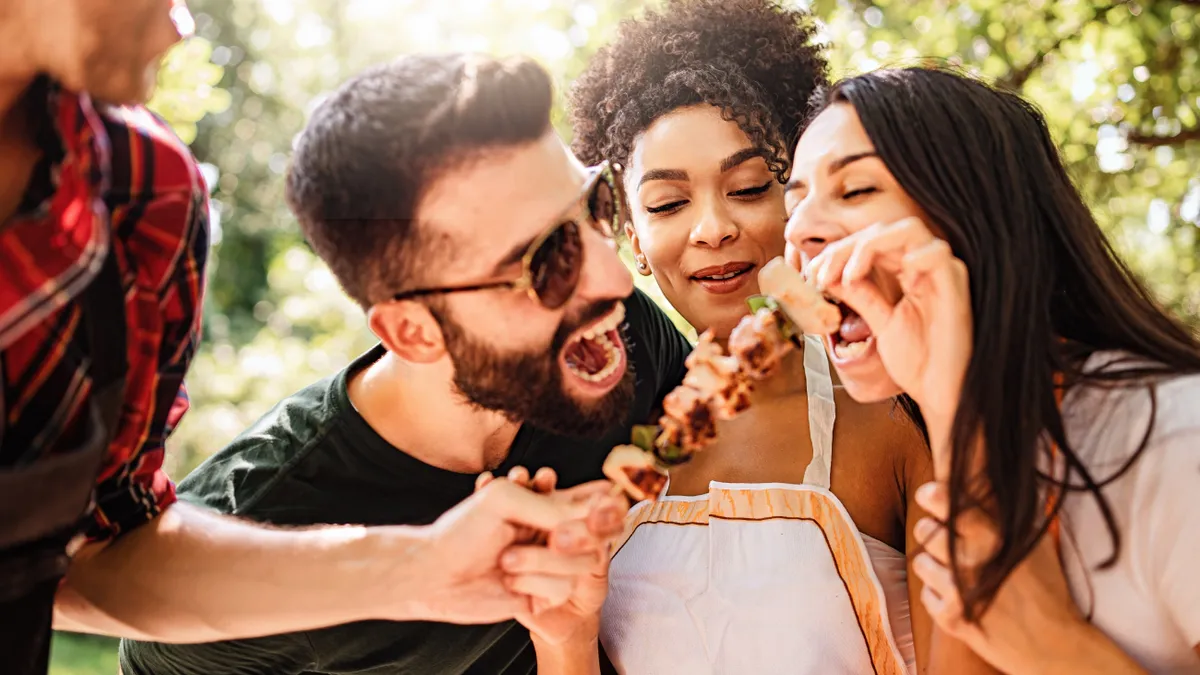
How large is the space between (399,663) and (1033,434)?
2038 millimetres

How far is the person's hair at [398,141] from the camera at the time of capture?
103 inches

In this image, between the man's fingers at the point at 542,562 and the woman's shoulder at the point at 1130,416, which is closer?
the woman's shoulder at the point at 1130,416

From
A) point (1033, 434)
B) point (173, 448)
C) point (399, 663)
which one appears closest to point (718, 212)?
point (1033, 434)

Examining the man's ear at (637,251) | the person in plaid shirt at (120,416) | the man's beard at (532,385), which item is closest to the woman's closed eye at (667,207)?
the man's ear at (637,251)

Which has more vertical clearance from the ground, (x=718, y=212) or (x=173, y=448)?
(x=718, y=212)

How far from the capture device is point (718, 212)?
3191 millimetres

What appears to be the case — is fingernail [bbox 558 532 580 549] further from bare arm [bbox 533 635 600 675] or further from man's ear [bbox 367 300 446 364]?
man's ear [bbox 367 300 446 364]

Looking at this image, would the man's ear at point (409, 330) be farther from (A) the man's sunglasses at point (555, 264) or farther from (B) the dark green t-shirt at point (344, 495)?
(B) the dark green t-shirt at point (344, 495)

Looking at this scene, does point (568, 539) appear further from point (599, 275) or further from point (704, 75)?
point (704, 75)

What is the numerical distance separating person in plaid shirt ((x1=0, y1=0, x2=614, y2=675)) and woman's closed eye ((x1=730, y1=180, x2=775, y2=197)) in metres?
1.23

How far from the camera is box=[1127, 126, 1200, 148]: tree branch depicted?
5.78 metres

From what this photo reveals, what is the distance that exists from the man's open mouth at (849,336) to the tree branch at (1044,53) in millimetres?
3902

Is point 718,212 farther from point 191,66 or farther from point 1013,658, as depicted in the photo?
point 191,66

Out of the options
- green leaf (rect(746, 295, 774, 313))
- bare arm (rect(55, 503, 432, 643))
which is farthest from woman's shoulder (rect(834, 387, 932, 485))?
bare arm (rect(55, 503, 432, 643))
